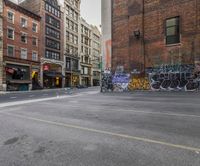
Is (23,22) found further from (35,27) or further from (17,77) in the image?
(17,77)

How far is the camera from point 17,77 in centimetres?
3762

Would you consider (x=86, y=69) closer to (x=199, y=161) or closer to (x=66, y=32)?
(x=66, y=32)

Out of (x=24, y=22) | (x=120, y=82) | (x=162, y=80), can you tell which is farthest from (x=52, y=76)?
(x=162, y=80)

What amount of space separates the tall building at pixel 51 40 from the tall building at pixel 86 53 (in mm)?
12462

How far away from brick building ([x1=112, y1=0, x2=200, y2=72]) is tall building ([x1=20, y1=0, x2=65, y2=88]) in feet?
83.2

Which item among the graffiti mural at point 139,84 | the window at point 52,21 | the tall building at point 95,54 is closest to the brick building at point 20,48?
the window at point 52,21

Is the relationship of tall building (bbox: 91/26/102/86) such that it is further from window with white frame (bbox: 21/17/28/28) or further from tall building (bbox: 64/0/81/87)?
window with white frame (bbox: 21/17/28/28)

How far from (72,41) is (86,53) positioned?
9859 millimetres

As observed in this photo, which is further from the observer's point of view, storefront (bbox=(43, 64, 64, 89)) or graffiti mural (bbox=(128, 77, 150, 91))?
storefront (bbox=(43, 64, 64, 89))

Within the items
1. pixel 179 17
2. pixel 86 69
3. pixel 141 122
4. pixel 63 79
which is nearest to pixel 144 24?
pixel 179 17

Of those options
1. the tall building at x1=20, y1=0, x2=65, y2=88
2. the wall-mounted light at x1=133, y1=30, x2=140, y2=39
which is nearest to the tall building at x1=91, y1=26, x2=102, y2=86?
the tall building at x1=20, y1=0, x2=65, y2=88

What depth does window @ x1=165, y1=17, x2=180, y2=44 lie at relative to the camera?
19.7 m

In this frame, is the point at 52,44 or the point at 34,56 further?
the point at 52,44

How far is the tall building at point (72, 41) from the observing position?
53.7 meters
